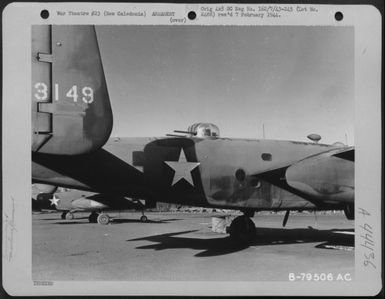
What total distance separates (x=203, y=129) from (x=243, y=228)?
5.26ft

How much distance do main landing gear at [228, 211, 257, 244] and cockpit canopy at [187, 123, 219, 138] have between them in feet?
4.05

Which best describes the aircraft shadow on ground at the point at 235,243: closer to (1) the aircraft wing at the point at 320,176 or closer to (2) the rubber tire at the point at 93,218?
(1) the aircraft wing at the point at 320,176

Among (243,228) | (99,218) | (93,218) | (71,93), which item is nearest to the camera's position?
(71,93)

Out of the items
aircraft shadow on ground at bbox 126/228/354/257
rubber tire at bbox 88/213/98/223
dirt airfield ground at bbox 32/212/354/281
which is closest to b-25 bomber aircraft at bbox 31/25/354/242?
aircraft shadow on ground at bbox 126/228/354/257

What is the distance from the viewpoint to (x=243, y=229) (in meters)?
4.75

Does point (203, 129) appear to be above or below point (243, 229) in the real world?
above

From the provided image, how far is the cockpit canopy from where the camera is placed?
3.68 m

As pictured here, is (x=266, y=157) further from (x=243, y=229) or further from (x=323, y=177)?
(x=243, y=229)

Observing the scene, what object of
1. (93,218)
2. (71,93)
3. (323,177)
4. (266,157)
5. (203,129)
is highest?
(71,93)

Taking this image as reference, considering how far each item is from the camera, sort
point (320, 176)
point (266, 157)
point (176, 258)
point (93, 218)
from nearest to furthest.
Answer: point (176, 258) → point (320, 176) → point (266, 157) → point (93, 218)

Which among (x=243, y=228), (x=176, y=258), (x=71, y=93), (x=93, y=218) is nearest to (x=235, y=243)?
(x=243, y=228)

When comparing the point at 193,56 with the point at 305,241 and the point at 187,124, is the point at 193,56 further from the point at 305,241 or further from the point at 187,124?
the point at 305,241

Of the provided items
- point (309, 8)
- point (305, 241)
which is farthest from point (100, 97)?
point (305, 241)

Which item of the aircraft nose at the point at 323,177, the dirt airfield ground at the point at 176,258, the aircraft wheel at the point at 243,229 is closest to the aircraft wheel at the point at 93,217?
the dirt airfield ground at the point at 176,258
